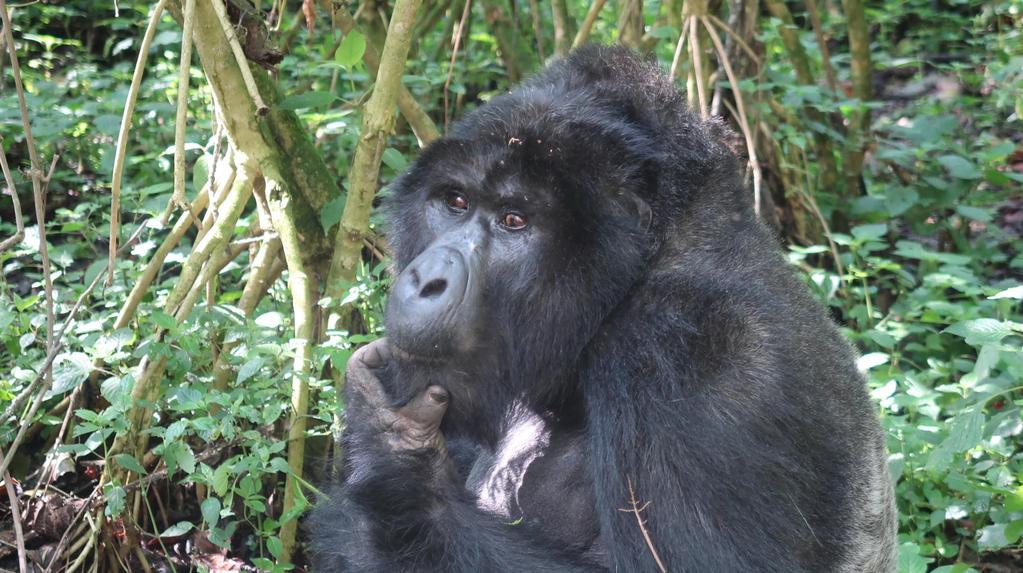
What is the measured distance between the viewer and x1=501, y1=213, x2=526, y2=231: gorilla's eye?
9.42ft

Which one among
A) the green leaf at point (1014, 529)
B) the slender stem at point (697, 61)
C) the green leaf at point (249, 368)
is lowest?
the green leaf at point (1014, 529)

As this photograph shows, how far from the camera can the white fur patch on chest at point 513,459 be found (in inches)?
121

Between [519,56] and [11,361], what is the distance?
12.0 feet

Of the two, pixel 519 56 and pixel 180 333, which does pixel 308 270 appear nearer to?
pixel 180 333

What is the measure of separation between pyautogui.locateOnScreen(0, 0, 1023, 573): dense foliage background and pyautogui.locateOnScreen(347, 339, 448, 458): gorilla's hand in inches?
18.8

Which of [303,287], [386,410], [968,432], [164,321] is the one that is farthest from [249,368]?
[968,432]

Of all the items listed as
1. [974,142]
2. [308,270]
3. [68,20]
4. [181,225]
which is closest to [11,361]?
[181,225]

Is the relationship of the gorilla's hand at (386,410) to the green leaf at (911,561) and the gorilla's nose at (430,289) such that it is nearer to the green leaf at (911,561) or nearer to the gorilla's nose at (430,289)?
the gorilla's nose at (430,289)

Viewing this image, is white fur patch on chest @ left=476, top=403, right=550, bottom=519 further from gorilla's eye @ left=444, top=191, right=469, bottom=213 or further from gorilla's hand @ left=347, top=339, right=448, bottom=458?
gorilla's eye @ left=444, top=191, right=469, bottom=213

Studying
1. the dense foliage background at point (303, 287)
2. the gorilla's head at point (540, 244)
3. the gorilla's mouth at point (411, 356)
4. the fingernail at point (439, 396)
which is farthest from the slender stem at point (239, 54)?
the fingernail at point (439, 396)

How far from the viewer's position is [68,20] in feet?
25.0

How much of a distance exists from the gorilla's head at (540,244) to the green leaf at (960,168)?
148 inches

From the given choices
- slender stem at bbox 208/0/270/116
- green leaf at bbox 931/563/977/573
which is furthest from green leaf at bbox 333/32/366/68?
green leaf at bbox 931/563/977/573

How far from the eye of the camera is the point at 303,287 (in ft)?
12.3
